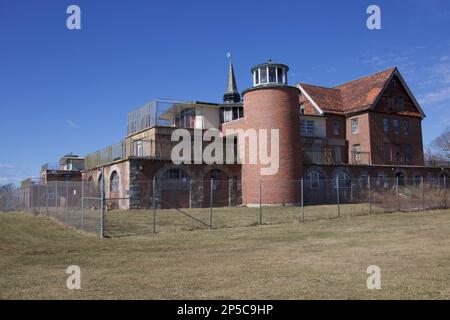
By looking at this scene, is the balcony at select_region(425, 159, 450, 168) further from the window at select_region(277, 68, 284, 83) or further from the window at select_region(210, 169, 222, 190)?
the window at select_region(210, 169, 222, 190)

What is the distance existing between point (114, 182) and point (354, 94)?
2879 centimetres

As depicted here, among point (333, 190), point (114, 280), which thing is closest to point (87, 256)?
point (114, 280)

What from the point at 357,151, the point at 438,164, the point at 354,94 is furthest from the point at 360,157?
the point at 438,164

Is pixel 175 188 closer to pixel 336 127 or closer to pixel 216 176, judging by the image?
pixel 216 176

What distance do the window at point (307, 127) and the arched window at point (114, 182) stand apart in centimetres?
1867

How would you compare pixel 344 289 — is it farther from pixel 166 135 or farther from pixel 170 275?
pixel 166 135

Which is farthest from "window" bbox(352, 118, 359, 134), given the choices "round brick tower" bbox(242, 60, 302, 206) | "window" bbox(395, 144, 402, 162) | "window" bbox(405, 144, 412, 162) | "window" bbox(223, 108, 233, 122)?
"round brick tower" bbox(242, 60, 302, 206)

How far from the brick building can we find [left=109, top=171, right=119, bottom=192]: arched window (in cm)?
8

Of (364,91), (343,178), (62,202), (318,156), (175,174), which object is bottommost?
(62,202)

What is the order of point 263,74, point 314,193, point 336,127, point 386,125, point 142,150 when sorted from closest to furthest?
point 263,74 → point 142,150 → point 314,193 → point 336,127 → point 386,125

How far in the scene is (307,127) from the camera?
4509cm

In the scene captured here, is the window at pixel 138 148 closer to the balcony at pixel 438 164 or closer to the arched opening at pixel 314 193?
the arched opening at pixel 314 193

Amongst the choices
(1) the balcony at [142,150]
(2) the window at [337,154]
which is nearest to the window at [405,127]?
(2) the window at [337,154]
